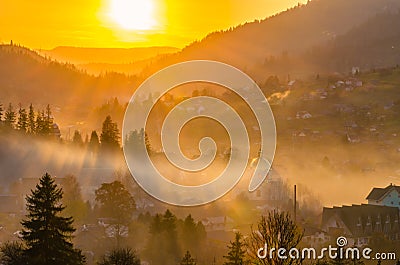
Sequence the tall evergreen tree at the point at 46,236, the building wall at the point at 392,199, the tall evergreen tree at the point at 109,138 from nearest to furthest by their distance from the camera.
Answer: the tall evergreen tree at the point at 46,236 < the building wall at the point at 392,199 < the tall evergreen tree at the point at 109,138

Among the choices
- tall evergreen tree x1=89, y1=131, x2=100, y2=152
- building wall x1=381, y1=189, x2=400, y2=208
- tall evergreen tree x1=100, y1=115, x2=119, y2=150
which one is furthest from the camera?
tall evergreen tree x1=100, y1=115, x2=119, y2=150

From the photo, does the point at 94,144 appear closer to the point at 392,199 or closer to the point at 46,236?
the point at 392,199

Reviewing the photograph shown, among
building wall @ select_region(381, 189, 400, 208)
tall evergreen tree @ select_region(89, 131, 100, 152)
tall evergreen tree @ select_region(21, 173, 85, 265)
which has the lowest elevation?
tall evergreen tree @ select_region(21, 173, 85, 265)

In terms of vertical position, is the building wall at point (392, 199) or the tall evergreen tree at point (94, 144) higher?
the tall evergreen tree at point (94, 144)

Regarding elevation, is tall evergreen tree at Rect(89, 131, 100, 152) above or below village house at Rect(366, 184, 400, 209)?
above

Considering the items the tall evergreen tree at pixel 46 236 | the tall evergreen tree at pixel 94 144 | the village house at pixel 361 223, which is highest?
the tall evergreen tree at pixel 94 144

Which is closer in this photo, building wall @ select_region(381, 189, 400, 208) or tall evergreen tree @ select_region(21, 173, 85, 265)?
tall evergreen tree @ select_region(21, 173, 85, 265)

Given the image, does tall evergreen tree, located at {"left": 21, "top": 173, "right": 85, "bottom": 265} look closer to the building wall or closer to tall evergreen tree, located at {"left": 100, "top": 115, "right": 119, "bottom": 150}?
the building wall

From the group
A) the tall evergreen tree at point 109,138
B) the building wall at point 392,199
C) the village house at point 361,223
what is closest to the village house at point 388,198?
the building wall at point 392,199

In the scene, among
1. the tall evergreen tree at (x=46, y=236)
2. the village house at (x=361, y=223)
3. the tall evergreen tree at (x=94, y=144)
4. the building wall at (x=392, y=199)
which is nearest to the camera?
the tall evergreen tree at (x=46, y=236)

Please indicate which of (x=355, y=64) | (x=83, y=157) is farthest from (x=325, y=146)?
(x=355, y=64)

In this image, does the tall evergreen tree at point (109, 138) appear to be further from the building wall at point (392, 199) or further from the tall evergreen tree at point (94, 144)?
the building wall at point (392, 199)

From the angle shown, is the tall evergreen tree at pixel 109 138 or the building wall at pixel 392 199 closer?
the building wall at pixel 392 199

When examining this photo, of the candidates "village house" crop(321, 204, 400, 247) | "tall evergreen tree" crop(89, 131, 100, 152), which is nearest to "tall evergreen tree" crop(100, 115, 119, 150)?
"tall evergreen tree" crop(89, 131, 100, 152)
